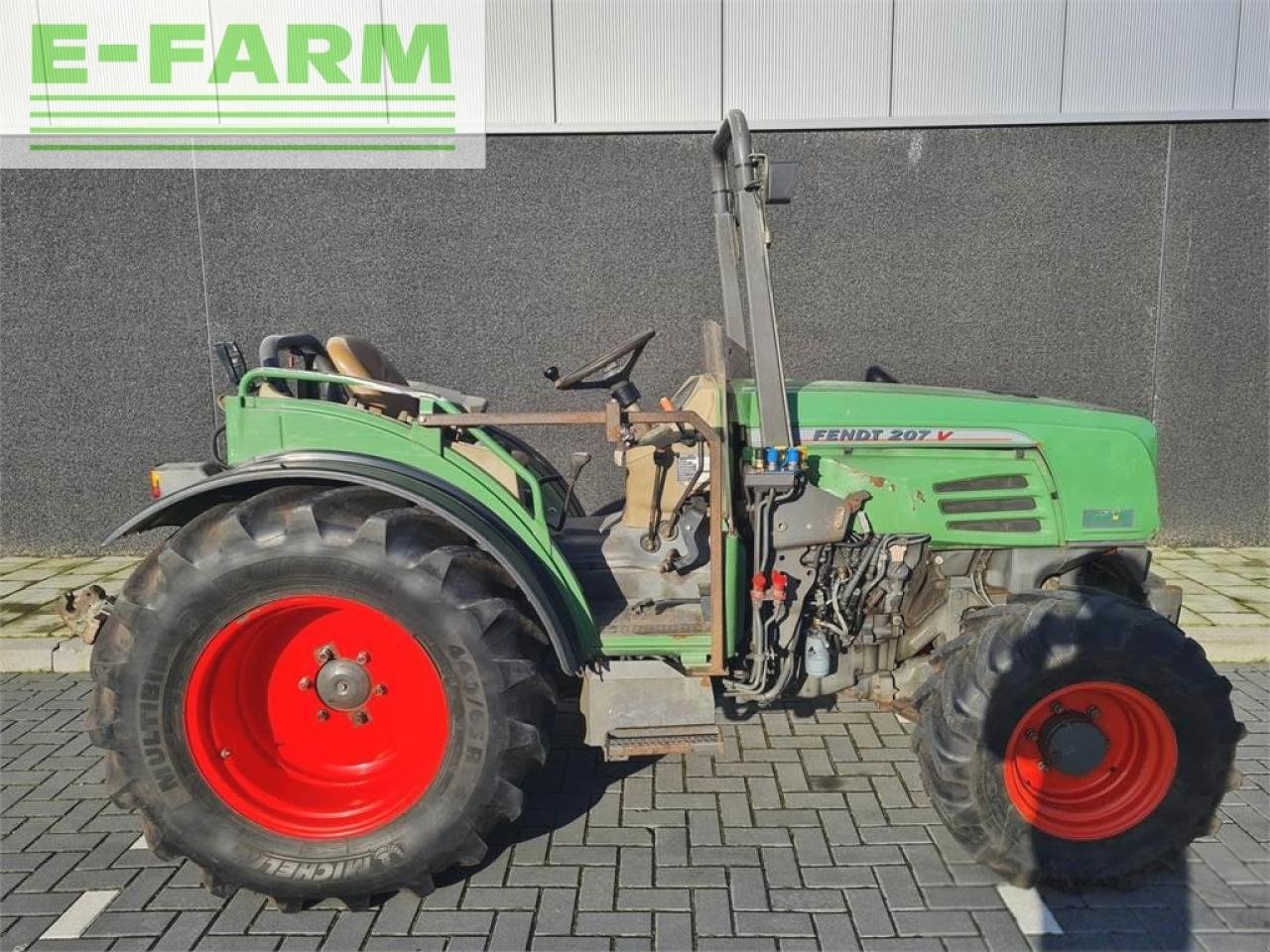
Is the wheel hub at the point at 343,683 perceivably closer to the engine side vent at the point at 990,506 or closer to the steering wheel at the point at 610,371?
the steering wheel at the point at 610,371

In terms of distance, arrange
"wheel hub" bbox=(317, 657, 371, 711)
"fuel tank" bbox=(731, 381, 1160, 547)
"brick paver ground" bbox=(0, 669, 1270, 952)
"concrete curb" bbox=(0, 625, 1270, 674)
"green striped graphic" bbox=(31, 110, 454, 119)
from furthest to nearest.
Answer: "green striped graphic" bbox=(31, 110, 454, 119)
"concrete curb" bbox=(0, 625, 1270, 674)
"fuel tank" bbox=(731, 381, 1160, 547)
"wheel hub" bbox=(317, 657, 371, 711)
"brick paver ground" bbox=(0, 669, 1270, 952)

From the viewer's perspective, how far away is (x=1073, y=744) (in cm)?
243

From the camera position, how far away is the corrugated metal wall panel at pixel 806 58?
5352mm

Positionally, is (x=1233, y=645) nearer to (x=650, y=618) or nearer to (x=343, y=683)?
(x=650, y=618)

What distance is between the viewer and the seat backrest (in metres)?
3.04

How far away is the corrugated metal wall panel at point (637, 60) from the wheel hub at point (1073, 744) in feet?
14.6

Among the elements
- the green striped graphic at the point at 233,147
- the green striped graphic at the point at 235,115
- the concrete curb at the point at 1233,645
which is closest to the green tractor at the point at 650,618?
the concrete curb at the point at 1233,645

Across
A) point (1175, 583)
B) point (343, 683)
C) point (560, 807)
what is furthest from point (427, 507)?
point (1175, 583)

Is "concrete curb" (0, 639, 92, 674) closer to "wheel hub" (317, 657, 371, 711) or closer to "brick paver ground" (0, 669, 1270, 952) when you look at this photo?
"brick paver ground" (0, 669, 1270, 952)

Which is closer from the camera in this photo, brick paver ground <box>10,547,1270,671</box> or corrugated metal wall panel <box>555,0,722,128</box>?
brick paver ground <box>10,547,1270,671</box>

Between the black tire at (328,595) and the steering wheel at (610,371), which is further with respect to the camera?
the steering wheel at (610,371)

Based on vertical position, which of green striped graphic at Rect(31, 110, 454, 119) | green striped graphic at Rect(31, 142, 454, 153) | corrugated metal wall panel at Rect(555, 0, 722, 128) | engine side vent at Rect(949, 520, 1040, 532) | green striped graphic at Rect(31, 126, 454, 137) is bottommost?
engine side vent at Rect(949, 520, 1040, 532)

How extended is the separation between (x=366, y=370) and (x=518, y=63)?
3253 mm

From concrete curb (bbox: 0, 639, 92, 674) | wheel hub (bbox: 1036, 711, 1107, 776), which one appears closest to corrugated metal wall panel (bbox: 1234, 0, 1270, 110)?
wheel hub (bbox: 1036, 711, 1107, 776)
